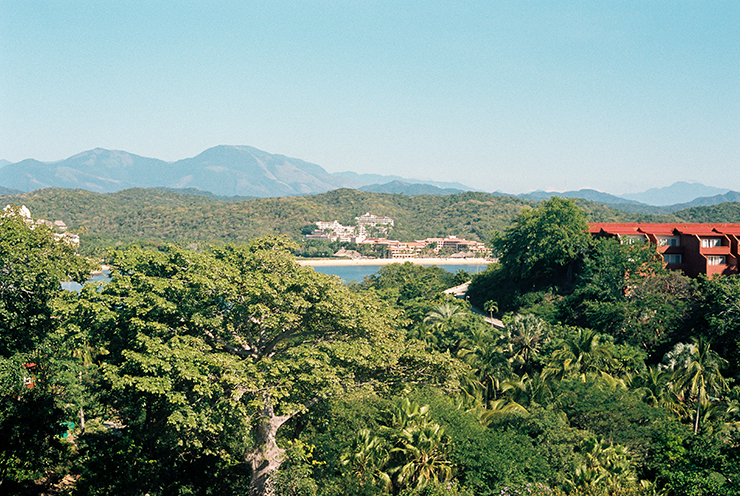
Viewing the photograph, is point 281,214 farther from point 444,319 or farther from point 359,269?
point 444,319

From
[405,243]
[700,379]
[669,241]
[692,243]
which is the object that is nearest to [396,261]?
[405,243]

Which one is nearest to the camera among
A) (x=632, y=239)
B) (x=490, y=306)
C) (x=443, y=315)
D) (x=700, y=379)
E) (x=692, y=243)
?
(x=700, y=379)

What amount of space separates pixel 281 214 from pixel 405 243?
111 ft

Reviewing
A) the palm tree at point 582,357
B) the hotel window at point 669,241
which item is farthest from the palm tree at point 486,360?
the hotel window at point 669,241

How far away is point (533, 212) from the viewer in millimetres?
45688

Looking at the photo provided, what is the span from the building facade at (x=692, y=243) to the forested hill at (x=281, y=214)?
89.4m

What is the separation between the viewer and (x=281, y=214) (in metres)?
155

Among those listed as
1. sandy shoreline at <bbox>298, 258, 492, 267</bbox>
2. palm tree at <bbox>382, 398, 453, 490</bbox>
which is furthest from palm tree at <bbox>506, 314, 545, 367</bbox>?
sandy shoreline at <bbox>298, 258, 492, 267</bbox>

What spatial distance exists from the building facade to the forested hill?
89.4 meters

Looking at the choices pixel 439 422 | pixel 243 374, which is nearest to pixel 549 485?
pixel 439 422

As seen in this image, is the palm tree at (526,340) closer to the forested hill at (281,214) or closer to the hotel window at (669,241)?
the hotel window at (669,241)

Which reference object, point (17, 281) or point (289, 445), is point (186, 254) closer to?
point (17, 281)

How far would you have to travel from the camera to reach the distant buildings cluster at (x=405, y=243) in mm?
137750

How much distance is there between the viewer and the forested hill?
452 ft
